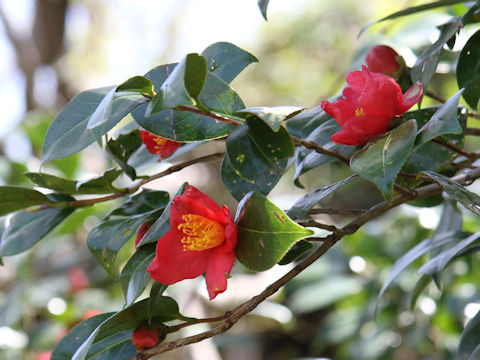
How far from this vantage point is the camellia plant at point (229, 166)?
0.43m

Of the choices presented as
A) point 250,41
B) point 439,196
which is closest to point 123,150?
point 439,196

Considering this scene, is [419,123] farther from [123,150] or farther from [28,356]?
[28,356]

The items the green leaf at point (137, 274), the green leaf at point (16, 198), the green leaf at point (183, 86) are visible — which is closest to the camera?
the green leaf at point (183, 86)

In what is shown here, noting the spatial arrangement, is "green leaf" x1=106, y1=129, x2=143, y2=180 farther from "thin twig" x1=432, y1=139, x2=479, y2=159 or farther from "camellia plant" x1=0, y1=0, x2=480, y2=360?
"thin twig" x1=432, y1=139, x2=479, y2=159

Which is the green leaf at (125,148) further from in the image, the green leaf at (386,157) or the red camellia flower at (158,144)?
the green leaf at (386,157)

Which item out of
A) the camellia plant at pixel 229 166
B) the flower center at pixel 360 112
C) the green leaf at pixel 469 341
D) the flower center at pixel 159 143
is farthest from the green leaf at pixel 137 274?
the green leaf at pixel 469 341

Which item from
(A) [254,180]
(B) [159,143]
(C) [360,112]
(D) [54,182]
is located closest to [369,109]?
(C) [360,112]

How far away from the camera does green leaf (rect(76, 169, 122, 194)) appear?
1.96 ft

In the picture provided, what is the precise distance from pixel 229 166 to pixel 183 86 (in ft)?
0.47

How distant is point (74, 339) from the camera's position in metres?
0.55

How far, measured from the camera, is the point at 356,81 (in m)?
0.51

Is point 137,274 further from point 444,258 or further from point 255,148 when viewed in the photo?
point 444,258

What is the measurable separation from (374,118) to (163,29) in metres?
3.02

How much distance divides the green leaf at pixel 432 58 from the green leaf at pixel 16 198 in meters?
0.41
